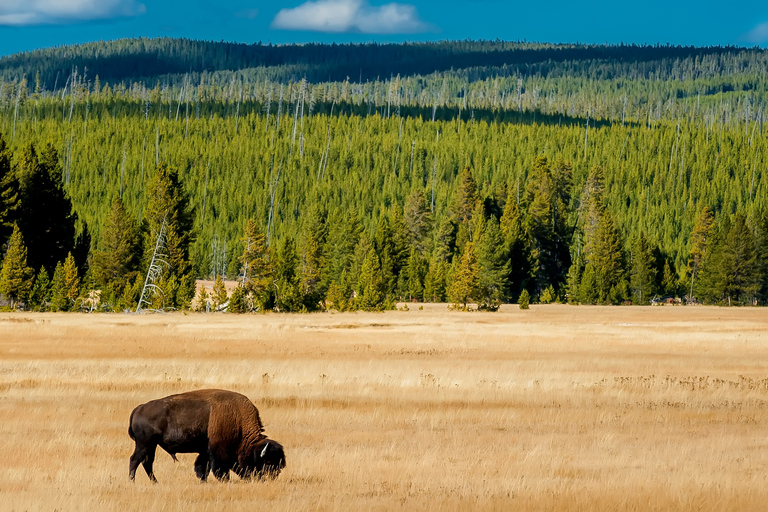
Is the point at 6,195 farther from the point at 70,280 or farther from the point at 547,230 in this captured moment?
the point at 547,230

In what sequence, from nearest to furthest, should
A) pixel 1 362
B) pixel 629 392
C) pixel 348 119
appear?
pixel 629 392
pixel 1 362
pixel 348 119

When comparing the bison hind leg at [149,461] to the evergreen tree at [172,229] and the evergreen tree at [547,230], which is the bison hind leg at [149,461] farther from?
the evergreen tree at [547,230]

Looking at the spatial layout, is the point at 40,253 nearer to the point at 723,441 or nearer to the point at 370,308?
the point at 370,308

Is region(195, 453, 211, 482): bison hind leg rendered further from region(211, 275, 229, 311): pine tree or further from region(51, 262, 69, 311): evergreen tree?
region(211, 275, 229, 311): pine tree

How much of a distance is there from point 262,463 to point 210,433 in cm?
76

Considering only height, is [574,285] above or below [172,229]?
below

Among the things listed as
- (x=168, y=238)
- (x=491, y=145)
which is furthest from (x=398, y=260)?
(x=491, y=145)

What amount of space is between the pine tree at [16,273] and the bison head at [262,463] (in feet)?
163

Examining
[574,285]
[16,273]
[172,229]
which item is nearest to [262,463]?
[16,273]

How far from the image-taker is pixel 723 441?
15414mm

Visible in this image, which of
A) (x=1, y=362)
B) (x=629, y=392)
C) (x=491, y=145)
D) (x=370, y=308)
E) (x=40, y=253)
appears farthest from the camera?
(x=491, y=145)

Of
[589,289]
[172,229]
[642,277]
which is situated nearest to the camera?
[172,229]

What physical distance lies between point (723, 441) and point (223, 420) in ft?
29.2

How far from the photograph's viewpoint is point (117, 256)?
64938mm
